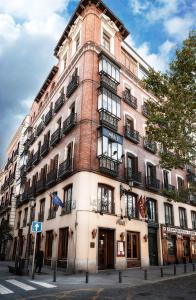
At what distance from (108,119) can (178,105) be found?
5777 millimetres

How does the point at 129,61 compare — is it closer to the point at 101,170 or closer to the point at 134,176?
the point at 134,176

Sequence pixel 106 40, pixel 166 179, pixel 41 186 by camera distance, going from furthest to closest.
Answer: pixel 166 179 → pixel 41 186 → pixel 106 40

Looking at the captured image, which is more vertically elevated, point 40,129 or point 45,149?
point 40,129

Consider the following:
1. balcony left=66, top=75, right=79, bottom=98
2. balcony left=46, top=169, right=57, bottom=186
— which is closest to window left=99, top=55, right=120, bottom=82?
balcony left=66, top=75, right=79, bottom=98

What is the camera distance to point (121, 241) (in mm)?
19375

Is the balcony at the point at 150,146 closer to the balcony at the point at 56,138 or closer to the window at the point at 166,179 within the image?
the window at the point at 166,179

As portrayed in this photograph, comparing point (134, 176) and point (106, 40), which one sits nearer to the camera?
point (134, 176)

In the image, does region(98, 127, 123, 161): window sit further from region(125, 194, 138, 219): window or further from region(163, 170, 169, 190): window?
region(163, 170, 169, 190): window

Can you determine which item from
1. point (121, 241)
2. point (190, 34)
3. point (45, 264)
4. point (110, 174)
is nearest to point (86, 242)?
point (121, 241)

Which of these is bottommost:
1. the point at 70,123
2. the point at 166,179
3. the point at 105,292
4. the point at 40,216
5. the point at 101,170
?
the point at 105,292

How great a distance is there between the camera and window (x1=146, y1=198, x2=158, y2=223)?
76.2 ft

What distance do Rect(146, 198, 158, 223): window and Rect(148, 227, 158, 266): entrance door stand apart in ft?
2.77

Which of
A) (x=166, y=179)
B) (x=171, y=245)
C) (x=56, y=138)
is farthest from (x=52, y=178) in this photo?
(x=171, y=245)

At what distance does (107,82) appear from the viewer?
22.6 metres
